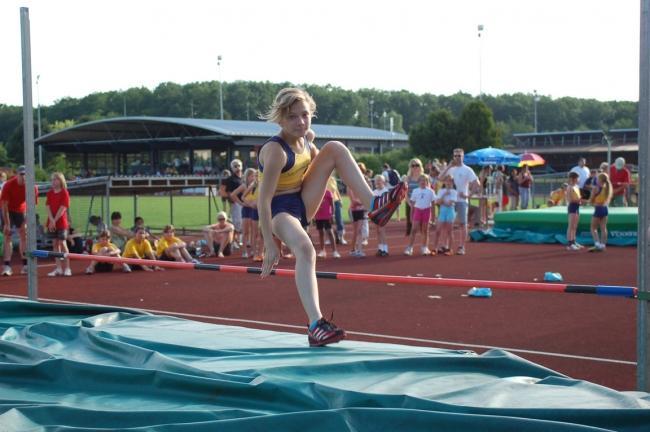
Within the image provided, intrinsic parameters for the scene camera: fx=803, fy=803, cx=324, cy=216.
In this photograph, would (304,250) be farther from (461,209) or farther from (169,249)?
(461,209)

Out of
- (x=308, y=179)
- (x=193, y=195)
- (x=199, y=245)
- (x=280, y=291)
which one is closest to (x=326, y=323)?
(x=308, y=179)

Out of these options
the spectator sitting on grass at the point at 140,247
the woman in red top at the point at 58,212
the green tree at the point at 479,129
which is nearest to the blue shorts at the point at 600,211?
the spectator sitting on grass at the point at 140,247

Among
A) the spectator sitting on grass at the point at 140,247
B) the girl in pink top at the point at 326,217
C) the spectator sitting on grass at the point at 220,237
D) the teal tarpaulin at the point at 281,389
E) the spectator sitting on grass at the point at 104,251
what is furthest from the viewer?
the spectator sitting on grass at the point at 220,237

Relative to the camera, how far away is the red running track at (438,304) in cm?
683

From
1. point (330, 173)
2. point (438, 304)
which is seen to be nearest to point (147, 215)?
point (438, 304)

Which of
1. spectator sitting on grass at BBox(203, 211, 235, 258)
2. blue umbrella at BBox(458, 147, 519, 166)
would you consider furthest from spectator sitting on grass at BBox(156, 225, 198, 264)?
blue umbrella at BBox(458, 147, 519, 166)

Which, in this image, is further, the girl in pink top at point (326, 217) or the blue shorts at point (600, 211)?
the blue shorts at point (600, 211)

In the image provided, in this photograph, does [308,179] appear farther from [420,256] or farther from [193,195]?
[193,195]

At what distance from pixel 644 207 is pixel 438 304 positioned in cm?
483

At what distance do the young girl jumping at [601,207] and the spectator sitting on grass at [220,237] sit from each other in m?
6.61

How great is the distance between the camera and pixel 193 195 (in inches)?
1934

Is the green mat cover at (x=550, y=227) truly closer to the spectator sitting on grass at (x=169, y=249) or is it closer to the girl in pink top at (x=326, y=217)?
the girl in pink top at (x=326, y=217)

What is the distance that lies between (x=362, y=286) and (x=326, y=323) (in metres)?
5.64

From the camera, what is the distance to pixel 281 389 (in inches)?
153
